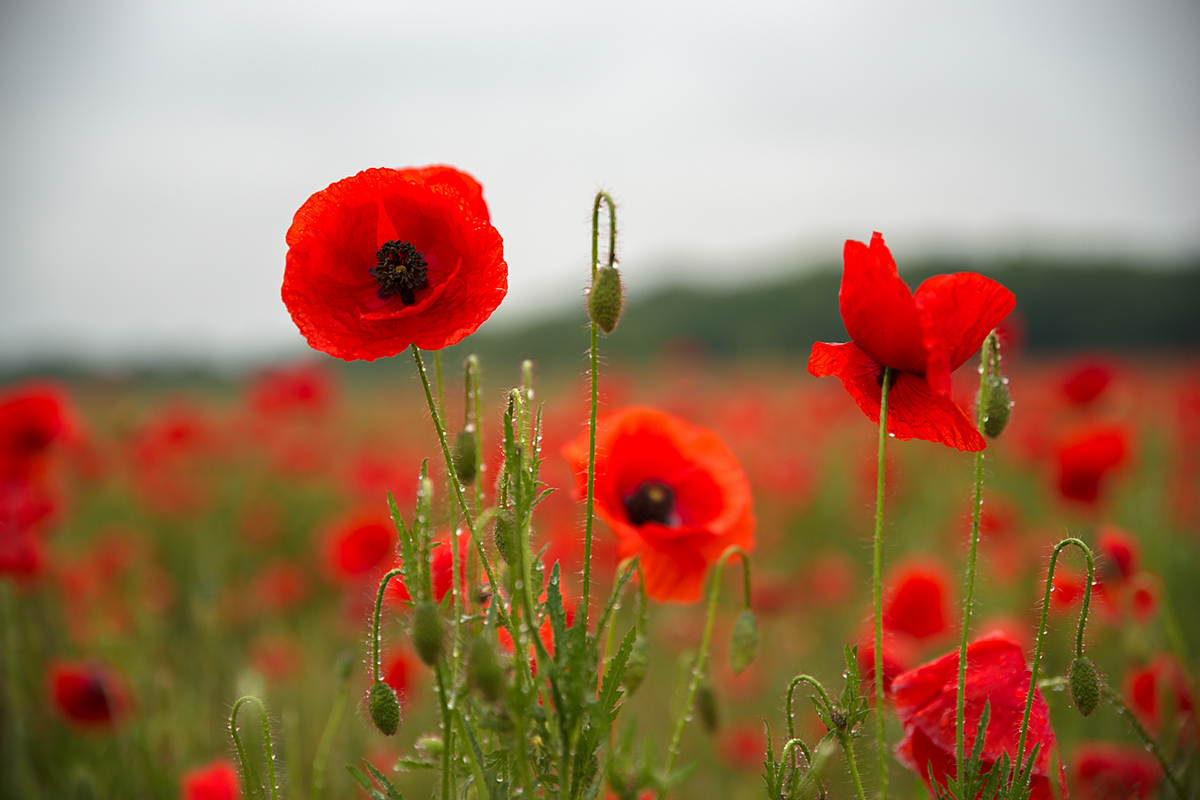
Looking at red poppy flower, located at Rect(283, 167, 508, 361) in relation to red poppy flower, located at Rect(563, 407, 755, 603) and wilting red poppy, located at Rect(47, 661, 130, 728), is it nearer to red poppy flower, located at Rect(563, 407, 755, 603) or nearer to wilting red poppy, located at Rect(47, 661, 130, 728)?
red poppy flower, located at Rect(563, 407, 755, 603)

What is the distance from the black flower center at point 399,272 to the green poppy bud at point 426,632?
0.42 meters

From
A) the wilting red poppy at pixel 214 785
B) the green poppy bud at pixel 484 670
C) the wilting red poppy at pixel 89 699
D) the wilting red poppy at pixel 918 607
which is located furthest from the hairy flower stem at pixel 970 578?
the wilting red poppy at pixel 89 699

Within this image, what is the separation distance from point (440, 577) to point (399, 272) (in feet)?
1.24

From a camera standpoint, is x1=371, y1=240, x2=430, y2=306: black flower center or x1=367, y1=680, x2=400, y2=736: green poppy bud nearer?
x1=367, y1=680, x2=400, y2=736: green poppy bud

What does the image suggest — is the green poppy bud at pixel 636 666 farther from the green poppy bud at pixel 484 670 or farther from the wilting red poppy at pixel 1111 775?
the wilting red poppy at pixel 1111 775

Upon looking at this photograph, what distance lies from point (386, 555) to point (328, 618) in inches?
42.8

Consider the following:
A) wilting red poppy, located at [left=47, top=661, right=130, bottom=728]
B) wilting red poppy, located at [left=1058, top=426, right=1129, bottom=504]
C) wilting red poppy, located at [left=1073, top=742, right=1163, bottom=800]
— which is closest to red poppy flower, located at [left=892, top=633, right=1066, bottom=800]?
wilting red poppy, located at [left=1073, top=742, right=1163, bottom=800]

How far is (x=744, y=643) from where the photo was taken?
107cm

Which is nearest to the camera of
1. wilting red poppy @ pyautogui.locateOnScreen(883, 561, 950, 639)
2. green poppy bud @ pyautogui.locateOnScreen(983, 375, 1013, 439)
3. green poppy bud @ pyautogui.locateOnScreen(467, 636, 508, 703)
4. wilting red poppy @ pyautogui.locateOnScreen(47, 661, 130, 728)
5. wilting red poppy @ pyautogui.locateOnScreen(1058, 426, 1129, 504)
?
green poppy bud @ pyautogui.locateOnScreen(467, 636, 508, 703)

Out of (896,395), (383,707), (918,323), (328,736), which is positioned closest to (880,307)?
(918,323)

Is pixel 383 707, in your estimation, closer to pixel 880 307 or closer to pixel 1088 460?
pixel 880 307

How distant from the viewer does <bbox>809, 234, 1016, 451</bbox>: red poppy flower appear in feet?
2.79

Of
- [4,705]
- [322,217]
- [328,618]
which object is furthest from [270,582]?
[322,217]

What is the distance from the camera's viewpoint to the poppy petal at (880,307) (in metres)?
0.85
